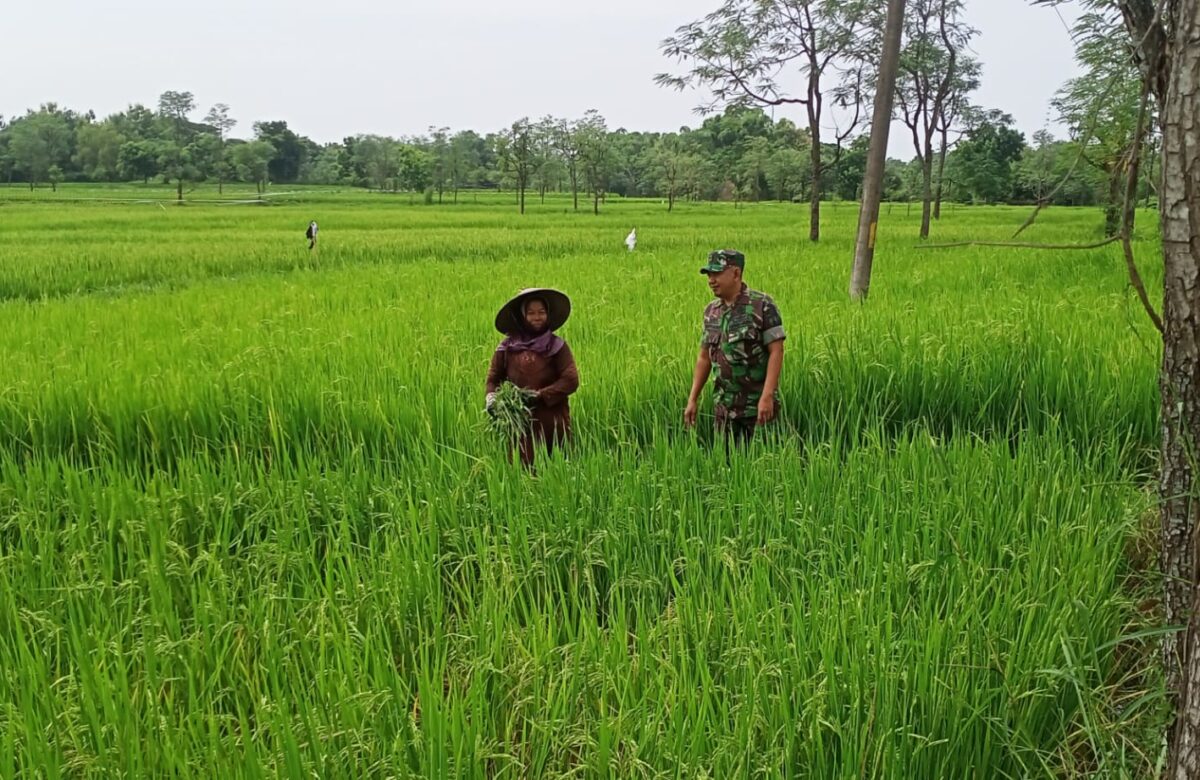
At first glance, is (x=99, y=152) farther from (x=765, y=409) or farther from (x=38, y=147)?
(x=765, y=409)

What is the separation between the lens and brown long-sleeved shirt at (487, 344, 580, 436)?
378 cm

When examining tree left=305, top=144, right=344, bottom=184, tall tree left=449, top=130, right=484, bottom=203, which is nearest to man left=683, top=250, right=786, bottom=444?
tall tree left=449, top=130, right=484, bottom=203

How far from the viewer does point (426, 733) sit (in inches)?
71.7

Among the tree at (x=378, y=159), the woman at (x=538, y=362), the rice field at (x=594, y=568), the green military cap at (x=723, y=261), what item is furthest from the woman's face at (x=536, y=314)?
the tree at (x=378, y=159)

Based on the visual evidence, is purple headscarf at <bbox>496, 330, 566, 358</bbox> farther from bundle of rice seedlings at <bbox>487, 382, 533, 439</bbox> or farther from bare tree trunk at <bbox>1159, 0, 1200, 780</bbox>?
bare tree trunk at <bbox>1159, 0, 1200, 780</bbox>

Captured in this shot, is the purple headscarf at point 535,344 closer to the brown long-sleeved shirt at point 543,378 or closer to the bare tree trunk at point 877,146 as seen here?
the brown long-sleeved shirt at point 543,378

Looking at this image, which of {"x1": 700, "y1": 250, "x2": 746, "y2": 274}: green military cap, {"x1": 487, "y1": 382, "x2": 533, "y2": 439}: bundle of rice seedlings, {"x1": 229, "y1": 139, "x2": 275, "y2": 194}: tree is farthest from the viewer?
{"x1": 229, "y1": 139, "x2": 275, "y2": 194}: tree

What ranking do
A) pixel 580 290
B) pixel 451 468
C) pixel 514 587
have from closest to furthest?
pixel 514 587
pixel 451 468
pixel 580 290

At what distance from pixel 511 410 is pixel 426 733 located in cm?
197

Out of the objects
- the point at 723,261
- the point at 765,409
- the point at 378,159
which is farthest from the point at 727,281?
the point at 378,159

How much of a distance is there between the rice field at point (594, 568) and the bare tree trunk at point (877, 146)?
1.67 m

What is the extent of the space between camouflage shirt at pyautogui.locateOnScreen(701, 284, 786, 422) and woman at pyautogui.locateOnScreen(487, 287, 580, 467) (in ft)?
2.49

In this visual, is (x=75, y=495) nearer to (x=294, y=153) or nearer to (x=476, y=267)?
(x=476, y=267)

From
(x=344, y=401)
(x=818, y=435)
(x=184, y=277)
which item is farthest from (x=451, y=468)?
(x=184, y=277)
